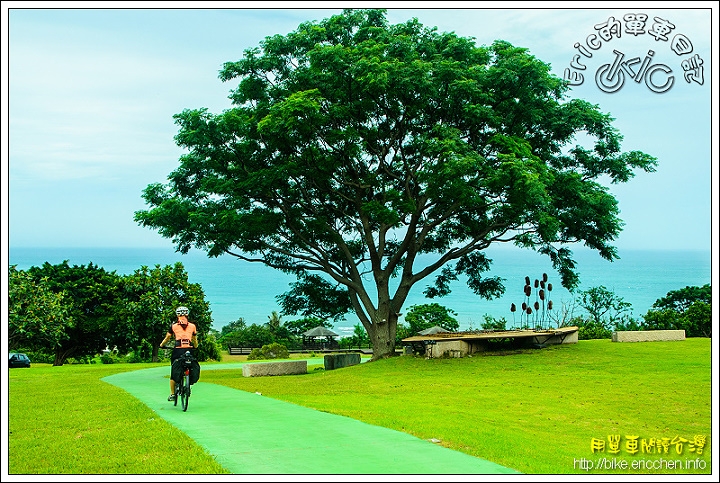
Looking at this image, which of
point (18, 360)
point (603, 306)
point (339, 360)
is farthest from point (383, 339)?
point (18, 360)

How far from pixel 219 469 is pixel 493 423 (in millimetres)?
→ 5370

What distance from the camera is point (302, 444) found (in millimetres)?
8836

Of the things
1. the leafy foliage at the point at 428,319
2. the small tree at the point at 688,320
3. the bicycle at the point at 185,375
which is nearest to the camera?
the bicycle at the point at 185,375

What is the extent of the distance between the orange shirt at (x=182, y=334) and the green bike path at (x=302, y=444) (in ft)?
3.75

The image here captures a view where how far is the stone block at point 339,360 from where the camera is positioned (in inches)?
997

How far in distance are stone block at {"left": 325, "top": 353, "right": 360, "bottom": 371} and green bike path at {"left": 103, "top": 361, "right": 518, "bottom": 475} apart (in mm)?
12527

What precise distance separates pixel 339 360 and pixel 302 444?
17.3 metres

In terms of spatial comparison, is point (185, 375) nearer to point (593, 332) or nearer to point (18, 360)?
point (593, 332)

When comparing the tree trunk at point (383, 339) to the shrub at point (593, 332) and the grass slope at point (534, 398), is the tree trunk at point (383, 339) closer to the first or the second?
the grass slope at point (534, 398)

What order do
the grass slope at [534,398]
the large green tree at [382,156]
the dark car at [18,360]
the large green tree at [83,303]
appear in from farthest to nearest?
the large green tree at [83,303], the dark car at [18,360], the large green tree at [382,156], the grass slope at [534,398]

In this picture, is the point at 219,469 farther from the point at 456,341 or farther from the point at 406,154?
the point at 406,154

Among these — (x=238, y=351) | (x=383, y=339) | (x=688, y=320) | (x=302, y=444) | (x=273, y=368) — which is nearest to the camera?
(x=302, y=444)

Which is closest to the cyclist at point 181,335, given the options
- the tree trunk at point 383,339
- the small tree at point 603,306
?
the tree trunk at point 383,339

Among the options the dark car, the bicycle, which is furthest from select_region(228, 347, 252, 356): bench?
the bicycle
